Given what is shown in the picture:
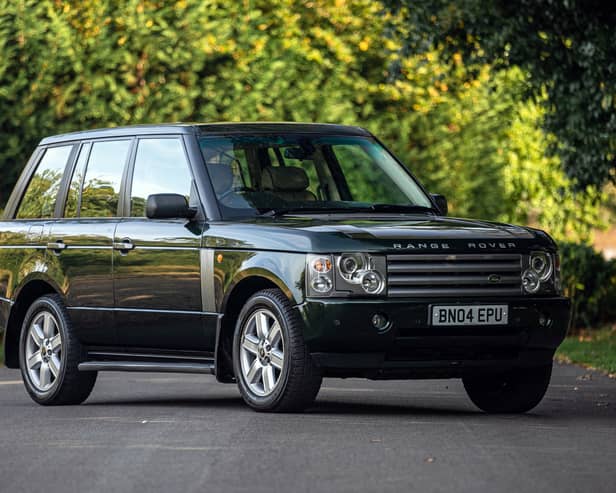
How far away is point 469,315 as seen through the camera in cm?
1061

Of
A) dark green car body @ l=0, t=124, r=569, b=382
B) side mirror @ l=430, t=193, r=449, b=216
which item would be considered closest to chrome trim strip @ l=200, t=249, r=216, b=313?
dark green car body @ l=0, t=124, r=569, b=382

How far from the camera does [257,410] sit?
36.0 ft

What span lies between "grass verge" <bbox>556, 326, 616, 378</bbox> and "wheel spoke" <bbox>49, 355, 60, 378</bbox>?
5172 millimetres

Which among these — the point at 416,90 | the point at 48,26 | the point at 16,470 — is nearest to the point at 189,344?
the point at 16,470

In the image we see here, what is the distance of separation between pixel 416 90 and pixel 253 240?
14.2 metres

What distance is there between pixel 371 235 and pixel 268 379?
3.68 feet

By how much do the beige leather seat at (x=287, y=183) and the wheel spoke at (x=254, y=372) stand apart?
1.34 metres

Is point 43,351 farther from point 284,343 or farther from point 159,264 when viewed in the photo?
point 284,343

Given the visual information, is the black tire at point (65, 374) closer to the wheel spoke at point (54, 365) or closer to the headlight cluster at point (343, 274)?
the wheel spoke at point (54, 365)

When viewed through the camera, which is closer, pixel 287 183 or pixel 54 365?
pixel 287 183

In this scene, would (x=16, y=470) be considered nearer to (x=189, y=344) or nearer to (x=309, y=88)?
(x=189, y=344)

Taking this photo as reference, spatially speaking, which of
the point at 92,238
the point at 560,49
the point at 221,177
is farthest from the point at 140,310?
the point at 560,49

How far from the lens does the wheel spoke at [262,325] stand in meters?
10.9

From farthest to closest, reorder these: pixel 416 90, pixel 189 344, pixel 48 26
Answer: pixel 416 90 → pixel 48 26 → pixel 189 344
